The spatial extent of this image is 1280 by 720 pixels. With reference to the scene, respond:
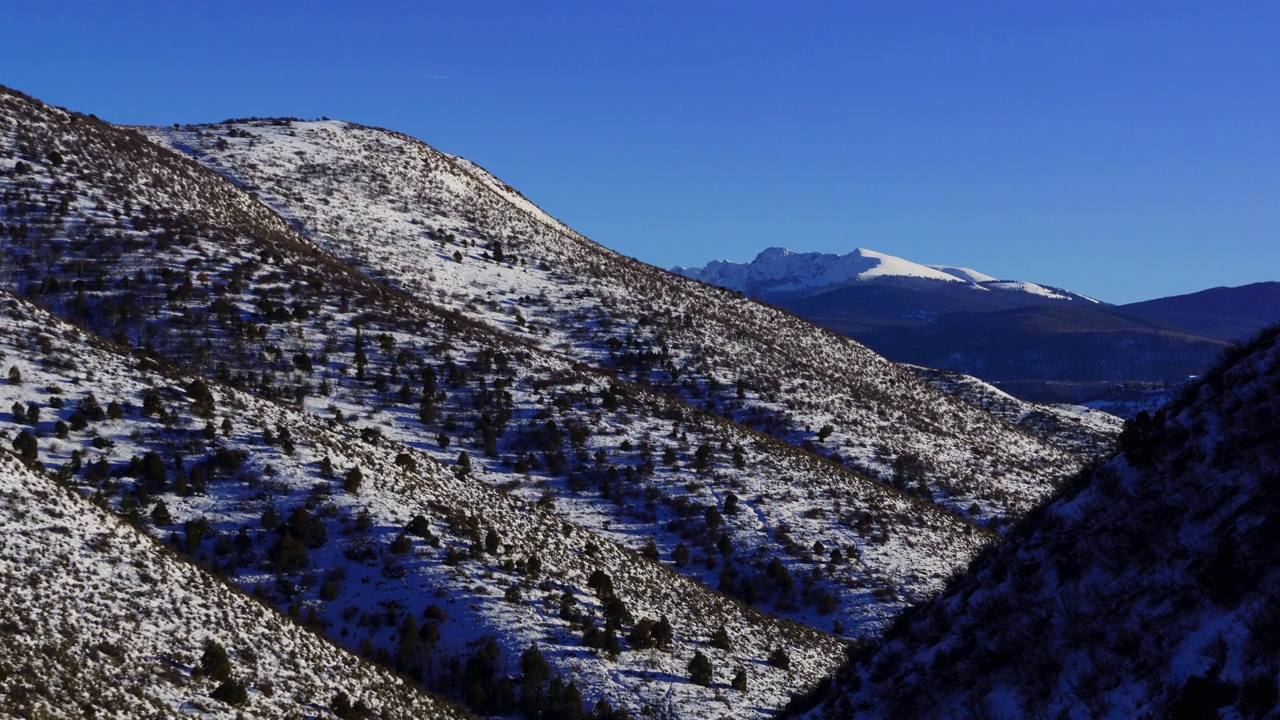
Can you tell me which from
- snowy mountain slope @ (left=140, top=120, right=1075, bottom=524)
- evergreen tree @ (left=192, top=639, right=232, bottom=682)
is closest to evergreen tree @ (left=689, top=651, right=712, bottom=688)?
evergreen tree @ (left=192, top=639, right=232, bottom=682)

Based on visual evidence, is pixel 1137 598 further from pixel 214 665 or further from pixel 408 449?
pixel 408 449

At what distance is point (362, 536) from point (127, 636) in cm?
929

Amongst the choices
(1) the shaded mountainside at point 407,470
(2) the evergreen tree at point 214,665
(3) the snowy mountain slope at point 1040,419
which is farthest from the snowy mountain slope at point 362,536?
(3) the snowy mountain slope at point 1040,419

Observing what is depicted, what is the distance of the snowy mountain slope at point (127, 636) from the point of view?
1684 cm

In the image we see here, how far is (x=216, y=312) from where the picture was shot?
41156mm

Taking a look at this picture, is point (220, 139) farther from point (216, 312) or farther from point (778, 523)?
point (778, 523)

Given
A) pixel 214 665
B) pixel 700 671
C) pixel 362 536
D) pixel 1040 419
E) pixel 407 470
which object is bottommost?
pixel 700 671

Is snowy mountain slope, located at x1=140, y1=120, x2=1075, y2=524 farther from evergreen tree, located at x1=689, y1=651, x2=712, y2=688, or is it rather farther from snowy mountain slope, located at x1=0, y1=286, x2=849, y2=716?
evergreen tree, located at x1=689, y1=651, x2=712, y2=688

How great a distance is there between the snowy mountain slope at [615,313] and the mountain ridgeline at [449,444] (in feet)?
1.08

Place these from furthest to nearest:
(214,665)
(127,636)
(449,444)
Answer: (449,444)
(214,665)
(127,636)

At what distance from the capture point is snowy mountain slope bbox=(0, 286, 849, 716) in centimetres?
2542

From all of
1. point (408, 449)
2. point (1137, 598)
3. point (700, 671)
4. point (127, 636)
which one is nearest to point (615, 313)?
point (408, 449)

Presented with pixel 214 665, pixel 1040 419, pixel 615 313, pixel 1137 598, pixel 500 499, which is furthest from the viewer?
pixel 1040 419

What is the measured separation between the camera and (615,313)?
6212 centimetres
